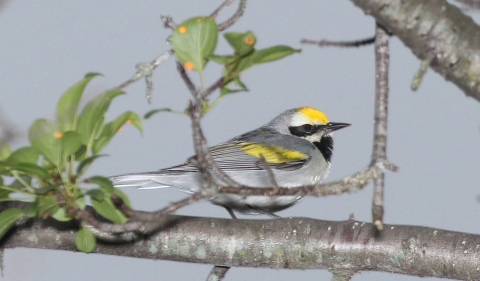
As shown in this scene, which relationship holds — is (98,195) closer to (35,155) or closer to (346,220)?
(35,155)

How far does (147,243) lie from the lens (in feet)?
8.82

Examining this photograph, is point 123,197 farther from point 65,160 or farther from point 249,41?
point 249,41

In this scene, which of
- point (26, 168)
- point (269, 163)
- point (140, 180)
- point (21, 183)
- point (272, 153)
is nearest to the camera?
point (26, 168)

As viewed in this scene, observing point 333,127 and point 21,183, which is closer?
point 21,183

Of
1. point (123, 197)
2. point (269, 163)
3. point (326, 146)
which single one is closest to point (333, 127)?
point (326, 146)

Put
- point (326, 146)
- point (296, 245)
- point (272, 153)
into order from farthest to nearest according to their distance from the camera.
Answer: point (326, 146) < point (272, 153) < point (296, 245)

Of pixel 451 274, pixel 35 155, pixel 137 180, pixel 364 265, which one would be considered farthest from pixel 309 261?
pixel 137 180

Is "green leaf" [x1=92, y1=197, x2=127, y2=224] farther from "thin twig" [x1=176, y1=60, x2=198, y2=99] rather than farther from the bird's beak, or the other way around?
the bird's beak

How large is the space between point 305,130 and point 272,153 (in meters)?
0.52

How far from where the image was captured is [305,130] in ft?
15.2

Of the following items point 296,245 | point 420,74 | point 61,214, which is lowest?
point 296,245

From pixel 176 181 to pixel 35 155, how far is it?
1807mm

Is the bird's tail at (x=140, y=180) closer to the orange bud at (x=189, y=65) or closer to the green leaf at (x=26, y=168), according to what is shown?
the green leaf at (x=26, y=168)

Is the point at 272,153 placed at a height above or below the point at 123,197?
above
